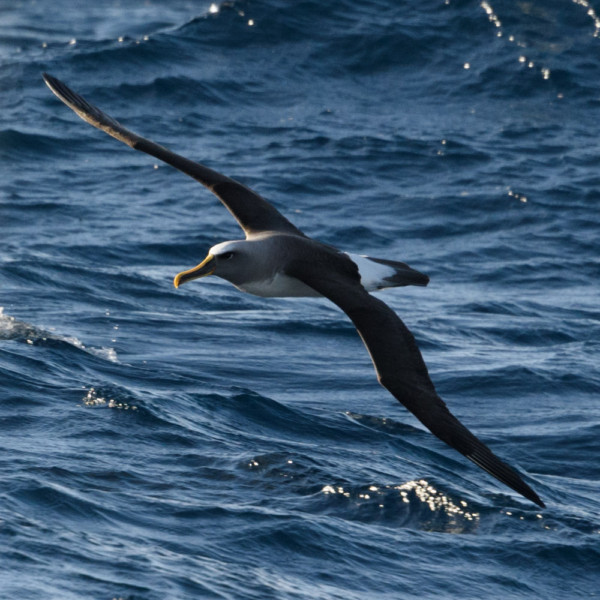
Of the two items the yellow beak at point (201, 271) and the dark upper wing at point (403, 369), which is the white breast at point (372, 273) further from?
the yellow beak at point (201, 271)

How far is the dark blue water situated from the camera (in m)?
10.6

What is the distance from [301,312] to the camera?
17891 millimetres

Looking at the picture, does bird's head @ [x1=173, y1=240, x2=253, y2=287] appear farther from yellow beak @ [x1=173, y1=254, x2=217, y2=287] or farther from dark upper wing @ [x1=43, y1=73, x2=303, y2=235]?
dark upper wing @ [x1=43, y1=73, x2=303, y2=235]

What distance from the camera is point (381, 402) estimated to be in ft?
48.6

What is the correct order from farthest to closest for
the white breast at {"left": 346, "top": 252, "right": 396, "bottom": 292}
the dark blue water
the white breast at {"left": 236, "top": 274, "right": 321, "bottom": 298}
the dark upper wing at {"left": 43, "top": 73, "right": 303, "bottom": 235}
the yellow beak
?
the dark upper wing at {"left": 43, "top": 73, "right": 303, "bottom": 235} → the white breast at {"left": 346, "top": 252, "right": 396, "bottom": 292} → the white breast at {"left": 236, "top": 274, "right": 321, "bottom": 298} → the yellow beak → the dark blue water

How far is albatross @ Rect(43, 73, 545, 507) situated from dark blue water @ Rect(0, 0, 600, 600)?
4.62 ft

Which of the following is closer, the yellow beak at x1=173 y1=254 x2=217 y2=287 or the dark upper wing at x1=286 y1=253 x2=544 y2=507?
the dark upper wing at x1=286 y1=253 x2=544 y2=507

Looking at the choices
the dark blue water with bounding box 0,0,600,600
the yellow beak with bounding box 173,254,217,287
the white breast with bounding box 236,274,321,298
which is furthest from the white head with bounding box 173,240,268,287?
the dark blue water with bounding box 0,0,600,600

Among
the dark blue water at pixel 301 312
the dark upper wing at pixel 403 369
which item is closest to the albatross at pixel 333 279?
the dark upper wing at pixel 403 369

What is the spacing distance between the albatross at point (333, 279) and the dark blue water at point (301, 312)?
1407mm

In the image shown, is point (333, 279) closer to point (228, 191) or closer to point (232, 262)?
point (232, 262)

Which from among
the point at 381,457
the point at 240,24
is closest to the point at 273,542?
the point at 381,457

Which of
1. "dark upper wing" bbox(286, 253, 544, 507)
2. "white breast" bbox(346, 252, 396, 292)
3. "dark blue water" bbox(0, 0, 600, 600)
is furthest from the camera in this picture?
"white breast" bbox(346, 252, 396, 292)

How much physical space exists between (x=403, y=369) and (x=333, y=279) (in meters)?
1.34
